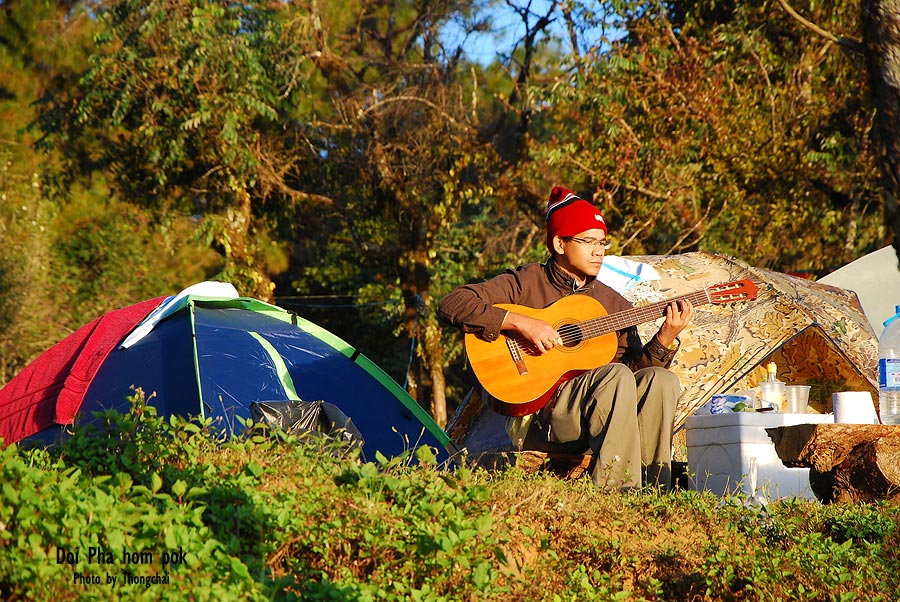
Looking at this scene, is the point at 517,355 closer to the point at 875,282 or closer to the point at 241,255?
the point at 875,282

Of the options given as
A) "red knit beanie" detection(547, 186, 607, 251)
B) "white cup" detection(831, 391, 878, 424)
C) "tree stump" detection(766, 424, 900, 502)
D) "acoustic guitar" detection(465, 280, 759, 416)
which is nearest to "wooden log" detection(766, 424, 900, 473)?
"tree stump" detection(766, 424, 900, 502)

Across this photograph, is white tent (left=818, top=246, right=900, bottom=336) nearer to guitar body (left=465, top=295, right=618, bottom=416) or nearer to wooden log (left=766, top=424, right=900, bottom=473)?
guitar body (left=465, top=295, right=618, bottom=416)

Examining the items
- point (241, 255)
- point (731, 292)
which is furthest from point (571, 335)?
point (241, 255)

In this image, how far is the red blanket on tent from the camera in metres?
6.26

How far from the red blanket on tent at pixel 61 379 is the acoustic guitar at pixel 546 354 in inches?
101

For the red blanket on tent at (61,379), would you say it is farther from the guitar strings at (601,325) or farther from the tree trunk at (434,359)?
the tree trunk at (434,359)

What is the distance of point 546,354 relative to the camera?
527cm

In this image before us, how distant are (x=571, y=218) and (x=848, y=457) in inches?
76.0

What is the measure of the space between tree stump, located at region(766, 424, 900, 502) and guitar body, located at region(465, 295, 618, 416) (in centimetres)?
111

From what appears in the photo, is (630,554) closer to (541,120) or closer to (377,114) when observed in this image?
(377,114)

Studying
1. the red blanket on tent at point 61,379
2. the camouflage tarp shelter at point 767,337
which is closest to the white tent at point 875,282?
the camouflage tarp shelter at point 767,337

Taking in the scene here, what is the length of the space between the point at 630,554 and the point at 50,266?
13.4m

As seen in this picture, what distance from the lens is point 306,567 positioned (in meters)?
3.13

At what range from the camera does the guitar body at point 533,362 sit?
→ 16.9 feet
